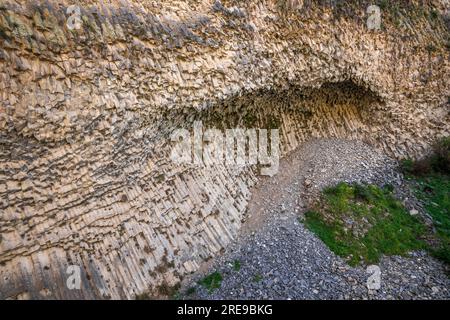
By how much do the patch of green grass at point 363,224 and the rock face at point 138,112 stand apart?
2.78 m

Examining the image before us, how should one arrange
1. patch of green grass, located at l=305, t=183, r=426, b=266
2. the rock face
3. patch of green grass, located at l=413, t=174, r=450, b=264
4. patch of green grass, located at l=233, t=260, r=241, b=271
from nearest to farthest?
the rock face
patch of green grass, located at l=233, t=260, r=241, b=271
patch of green grass, located at l=305, t=183, r=426, b=266
patch of green grass, located at l=413, t=174, r=450, b=264

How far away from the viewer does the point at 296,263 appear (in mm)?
9484

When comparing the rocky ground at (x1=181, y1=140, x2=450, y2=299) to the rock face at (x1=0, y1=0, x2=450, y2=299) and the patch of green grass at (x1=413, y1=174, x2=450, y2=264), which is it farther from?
the rock face at (x1=0, y1=0, x2=450, y2=299)

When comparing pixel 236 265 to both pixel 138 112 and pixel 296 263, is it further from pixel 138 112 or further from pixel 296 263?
pixel 138 112

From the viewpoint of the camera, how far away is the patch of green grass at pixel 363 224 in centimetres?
1032

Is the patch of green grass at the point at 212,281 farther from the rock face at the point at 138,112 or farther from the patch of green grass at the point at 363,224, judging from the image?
the patch of green grass at the point at 363,224

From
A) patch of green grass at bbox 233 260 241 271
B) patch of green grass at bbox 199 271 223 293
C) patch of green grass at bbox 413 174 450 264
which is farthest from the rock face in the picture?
patch of green grass at bbox 413 174 450 264

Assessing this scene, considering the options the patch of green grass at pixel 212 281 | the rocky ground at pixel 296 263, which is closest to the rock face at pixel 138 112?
the patch of green grass at pixel 212 281

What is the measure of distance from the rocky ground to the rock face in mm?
804

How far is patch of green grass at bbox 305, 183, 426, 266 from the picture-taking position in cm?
1032

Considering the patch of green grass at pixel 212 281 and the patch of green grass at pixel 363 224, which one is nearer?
the patch of green grass at pixel 212 281

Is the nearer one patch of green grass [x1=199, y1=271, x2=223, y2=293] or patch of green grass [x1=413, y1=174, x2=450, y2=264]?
patch of green grass [x1=199, y1=271, x2=223, y2=293]

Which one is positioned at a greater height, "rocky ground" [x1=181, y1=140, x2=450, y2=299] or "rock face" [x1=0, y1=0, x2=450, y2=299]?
"rock face" [x1=0, y1=0, x2=450, y2=299]
